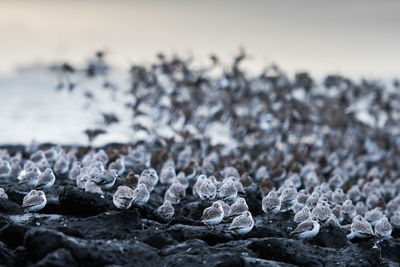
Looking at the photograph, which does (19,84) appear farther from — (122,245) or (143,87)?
(122,245)

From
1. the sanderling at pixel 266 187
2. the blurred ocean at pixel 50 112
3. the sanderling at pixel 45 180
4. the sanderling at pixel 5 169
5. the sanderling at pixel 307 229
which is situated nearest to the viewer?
the sanderling at pixel 307 229

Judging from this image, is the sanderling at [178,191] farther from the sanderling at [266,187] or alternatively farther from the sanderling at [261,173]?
the sanderling at [261,173]

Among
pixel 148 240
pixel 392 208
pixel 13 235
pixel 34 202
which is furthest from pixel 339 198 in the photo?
pixel 13 235

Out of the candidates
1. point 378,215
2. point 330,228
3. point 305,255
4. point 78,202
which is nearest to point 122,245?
point 78,202

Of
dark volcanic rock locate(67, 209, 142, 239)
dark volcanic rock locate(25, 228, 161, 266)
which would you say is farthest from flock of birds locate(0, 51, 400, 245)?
dark volcanic rock locate(25, 228, 161, 266)

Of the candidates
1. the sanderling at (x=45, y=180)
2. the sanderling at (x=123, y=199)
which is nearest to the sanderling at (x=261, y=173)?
the sanderling at (x=45, y=180)

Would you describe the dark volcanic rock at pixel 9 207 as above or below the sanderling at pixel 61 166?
below

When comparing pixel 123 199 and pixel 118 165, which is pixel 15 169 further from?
pixel 123 199

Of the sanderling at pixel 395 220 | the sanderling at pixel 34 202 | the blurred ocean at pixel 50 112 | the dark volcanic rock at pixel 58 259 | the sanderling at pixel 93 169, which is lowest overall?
the sanderling at pixel 395 220
